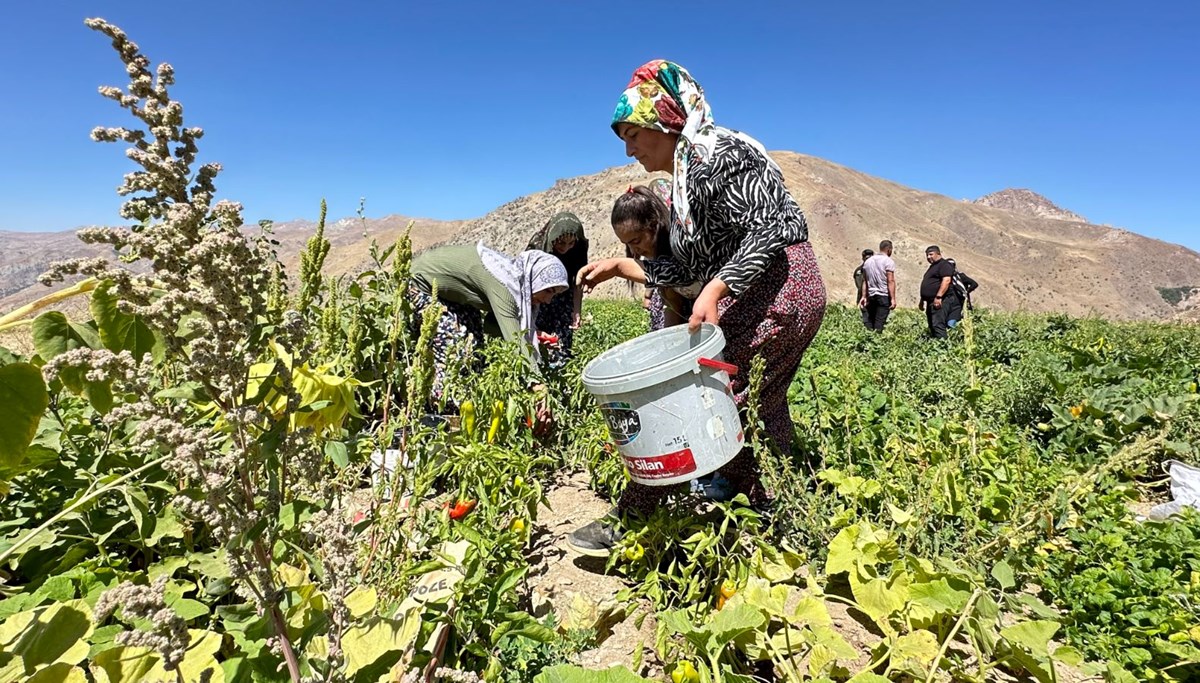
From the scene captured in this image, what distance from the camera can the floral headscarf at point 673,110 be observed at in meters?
1.89

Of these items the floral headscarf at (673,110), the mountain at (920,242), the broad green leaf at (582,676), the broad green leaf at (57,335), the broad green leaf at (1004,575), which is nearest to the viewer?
the broad green leaf at (57,335)

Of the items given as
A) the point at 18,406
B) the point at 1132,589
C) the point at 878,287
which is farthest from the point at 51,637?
the point at 878,287

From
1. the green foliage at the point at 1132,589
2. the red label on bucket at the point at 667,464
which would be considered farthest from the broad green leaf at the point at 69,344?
the green foliage at the point at 1132,589

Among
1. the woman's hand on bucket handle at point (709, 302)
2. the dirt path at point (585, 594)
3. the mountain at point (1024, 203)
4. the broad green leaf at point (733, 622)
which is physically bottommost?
the dirt path at point (585, 594)

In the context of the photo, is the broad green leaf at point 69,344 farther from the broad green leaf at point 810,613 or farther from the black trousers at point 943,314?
the black trousers at point 943,314

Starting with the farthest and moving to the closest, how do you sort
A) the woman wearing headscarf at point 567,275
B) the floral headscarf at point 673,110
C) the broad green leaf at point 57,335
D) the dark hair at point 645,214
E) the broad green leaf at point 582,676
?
the woman wearing headscarf at point 567,275
the dark hair at point 645,214
the floral headscarf at point 673,110
the broad green leaf at point 582,676
the broad green leaf at point 57,335

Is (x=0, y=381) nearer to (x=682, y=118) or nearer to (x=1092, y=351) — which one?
(x=682, y=118)

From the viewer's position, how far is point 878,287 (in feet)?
28.0

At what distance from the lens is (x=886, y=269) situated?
8484mm

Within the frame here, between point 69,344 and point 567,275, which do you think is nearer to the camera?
point 69,344

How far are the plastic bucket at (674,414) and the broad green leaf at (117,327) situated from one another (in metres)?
1.08

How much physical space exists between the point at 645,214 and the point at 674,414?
1054 mm

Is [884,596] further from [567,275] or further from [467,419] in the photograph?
[567,275]

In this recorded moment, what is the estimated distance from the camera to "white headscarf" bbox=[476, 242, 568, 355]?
2943mm
